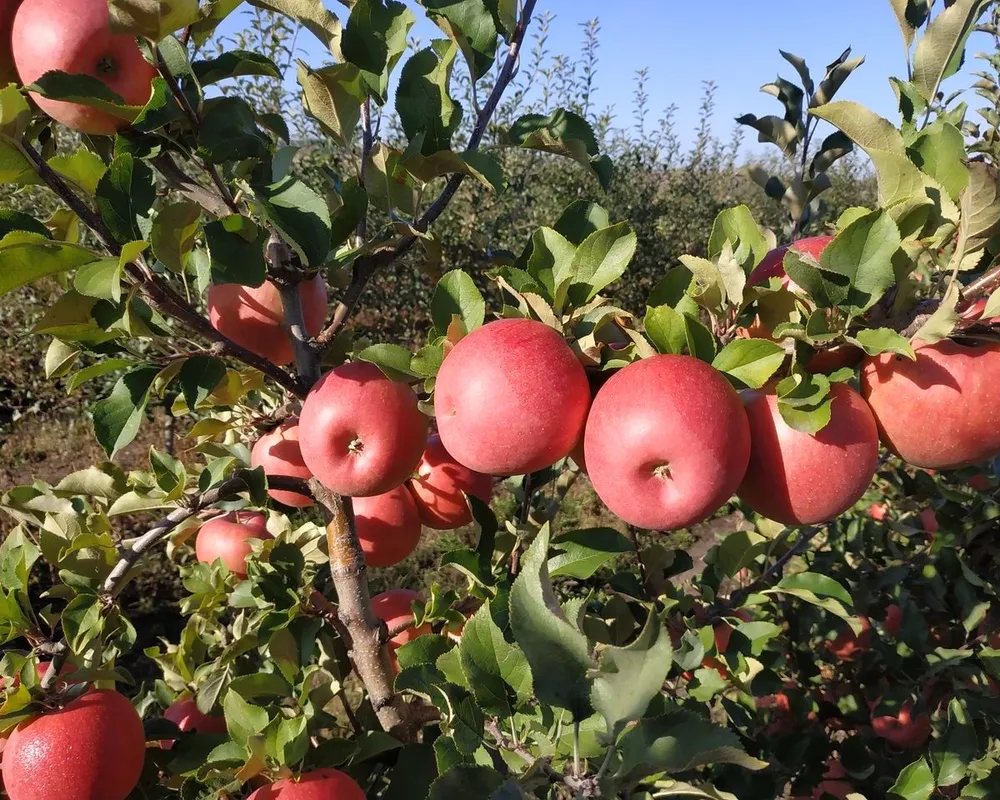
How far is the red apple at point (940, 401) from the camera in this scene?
66 centimetres

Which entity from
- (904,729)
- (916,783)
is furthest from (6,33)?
(904,729)

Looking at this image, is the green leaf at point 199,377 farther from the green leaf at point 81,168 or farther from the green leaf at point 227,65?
the green leaf at point 227,65

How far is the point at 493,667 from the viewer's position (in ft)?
2.34

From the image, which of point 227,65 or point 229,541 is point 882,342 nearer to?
point 227,65

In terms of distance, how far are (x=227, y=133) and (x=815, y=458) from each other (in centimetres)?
73

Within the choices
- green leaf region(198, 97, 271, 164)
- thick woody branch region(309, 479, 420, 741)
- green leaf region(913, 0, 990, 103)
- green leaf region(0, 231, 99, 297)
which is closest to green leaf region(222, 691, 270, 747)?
thick woody branch region(309, 479, 420, 741)

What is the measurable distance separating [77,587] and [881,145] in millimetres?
1134

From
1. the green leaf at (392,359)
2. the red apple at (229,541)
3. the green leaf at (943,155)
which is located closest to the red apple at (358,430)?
the green leaf at (392,359)

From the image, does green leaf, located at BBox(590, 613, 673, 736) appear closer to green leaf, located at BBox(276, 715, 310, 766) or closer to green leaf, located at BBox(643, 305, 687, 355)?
green leaf, located at BBox(643, 305, 687, 355)

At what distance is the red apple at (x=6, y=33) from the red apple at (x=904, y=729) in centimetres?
203

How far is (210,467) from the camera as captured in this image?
3.37 ft

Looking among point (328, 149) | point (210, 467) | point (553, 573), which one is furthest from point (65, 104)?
→ point (328, 149)

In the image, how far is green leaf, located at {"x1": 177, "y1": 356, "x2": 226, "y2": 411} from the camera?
863 millimetres

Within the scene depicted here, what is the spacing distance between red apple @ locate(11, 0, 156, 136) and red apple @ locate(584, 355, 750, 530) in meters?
0.63
